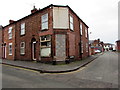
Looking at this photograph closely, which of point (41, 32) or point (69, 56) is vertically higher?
point (41, 32)

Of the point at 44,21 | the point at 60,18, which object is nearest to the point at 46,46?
the point at 44,21

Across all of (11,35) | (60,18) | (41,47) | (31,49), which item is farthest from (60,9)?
(11,35)

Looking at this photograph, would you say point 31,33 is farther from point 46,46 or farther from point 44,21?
point 46,46

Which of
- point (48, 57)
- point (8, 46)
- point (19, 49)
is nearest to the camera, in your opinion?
point (48, 57)

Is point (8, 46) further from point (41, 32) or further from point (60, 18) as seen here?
point (60, 18)

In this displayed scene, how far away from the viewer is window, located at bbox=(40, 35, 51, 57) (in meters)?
11.6

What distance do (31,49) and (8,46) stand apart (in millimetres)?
6863

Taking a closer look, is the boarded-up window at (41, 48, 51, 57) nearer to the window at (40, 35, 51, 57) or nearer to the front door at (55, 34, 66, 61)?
the window at (40, 35, 51, 57)

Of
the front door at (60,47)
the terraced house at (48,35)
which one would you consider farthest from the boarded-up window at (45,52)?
the front door at (60,47)

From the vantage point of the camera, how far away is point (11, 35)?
17328 mm

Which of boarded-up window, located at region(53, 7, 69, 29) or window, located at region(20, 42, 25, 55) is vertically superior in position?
boarded-up window, located at region(53, 7, 69, 29)

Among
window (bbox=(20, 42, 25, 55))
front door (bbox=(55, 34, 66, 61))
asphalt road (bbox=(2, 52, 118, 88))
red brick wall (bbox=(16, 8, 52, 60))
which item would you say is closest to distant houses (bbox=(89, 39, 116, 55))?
front door (bbox=(55, 34, 66, 61))

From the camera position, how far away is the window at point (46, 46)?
11.6 meters

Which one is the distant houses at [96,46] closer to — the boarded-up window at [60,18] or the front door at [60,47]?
the front door at [60,47]
